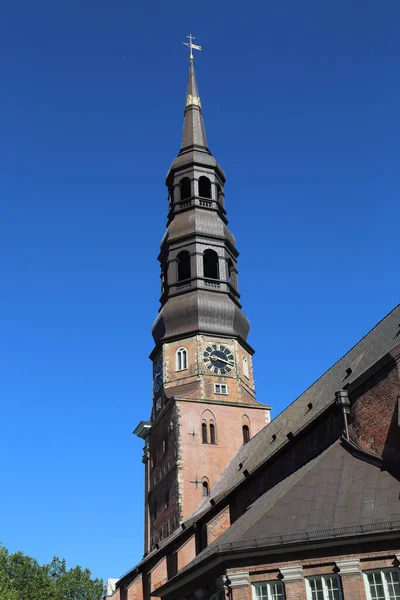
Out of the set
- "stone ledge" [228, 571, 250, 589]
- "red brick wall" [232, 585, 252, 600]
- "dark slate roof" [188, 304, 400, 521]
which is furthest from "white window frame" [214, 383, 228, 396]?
"red brick wall" [232, 585, 252, 600]

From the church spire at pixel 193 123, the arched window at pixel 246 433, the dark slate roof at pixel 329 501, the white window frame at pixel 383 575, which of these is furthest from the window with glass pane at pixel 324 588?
the church spire at pixel 193 123

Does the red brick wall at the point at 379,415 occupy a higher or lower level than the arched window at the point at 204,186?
lower

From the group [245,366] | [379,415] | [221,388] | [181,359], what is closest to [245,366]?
[245,366]

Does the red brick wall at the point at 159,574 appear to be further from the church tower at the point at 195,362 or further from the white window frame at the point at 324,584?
the white window frame at the point at 324,584

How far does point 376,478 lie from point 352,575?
11.3ft

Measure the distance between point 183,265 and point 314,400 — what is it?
17.5 meters

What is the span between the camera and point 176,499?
39.3 metres

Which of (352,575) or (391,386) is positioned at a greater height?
(391,386)

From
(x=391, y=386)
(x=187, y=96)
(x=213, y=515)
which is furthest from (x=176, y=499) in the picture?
(x=187, y=96)

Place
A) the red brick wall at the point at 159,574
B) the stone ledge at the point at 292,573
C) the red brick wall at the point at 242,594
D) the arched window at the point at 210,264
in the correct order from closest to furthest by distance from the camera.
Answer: the stone ledge at the point at 292,573 < the red brick wall at the point at 242,594 < the red brick wall at the point at 159,574 < the arched window at the point at 210,264

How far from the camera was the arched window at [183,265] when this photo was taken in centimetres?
4753

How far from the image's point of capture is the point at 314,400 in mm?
32844

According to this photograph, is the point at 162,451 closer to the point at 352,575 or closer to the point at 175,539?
the point at 175,539

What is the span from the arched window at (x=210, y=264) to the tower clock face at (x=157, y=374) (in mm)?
6291
